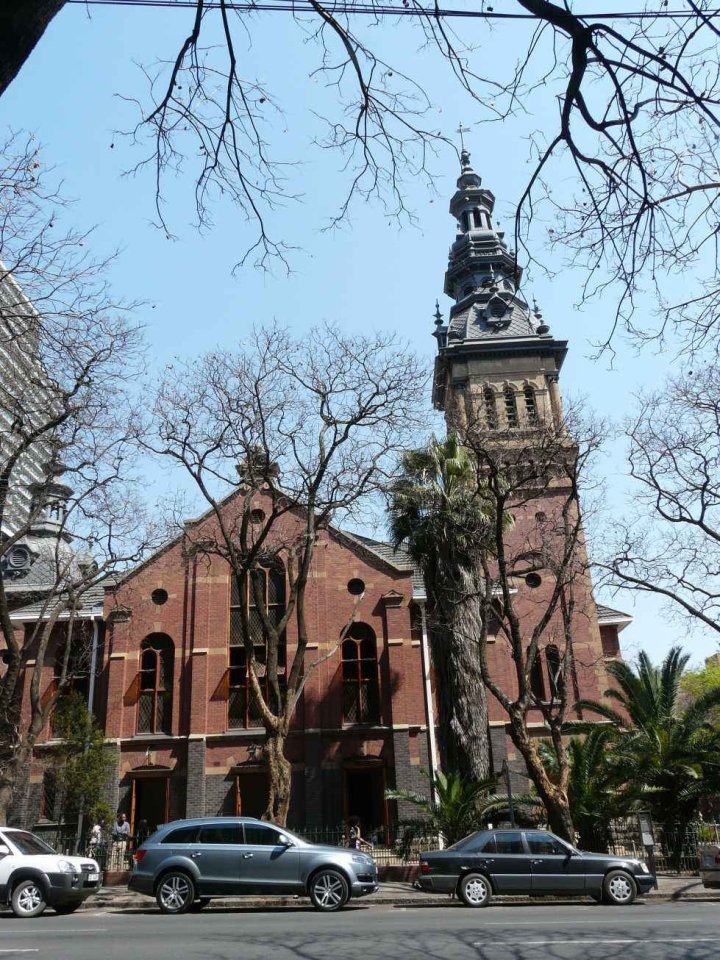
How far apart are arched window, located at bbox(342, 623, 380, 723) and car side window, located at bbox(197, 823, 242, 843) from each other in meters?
12.7

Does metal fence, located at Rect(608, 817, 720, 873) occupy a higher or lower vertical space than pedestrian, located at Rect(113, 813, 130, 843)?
lower

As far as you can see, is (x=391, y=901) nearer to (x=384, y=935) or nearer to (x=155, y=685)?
(x=384, y=935)

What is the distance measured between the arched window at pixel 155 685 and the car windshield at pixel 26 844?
1226 centimetres

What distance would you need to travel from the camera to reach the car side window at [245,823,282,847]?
48.8 feet

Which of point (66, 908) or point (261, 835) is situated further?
point (66, 908)

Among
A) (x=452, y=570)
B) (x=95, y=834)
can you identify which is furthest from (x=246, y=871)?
(x=95, y=834)

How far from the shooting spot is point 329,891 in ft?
47.2

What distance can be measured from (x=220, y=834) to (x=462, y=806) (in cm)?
767

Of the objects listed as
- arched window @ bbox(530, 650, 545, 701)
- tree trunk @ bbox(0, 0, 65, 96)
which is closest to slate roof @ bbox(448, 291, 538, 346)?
arched window @ bbox(530, 650, 545, 701)

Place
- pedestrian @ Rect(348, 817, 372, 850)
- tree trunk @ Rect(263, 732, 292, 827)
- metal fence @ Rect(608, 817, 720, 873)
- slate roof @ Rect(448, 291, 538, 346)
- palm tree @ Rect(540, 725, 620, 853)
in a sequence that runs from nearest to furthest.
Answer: tree trunk @ Rect(263, 732, 292, 827), palm tree @ Rect(540, 725, 620, 853), metal fence @ Rect(608, 817, 720, 873), pedestrian @ Rect(348, 817, 372, 850), slate roof @ Rect(448, 291, 538, 346)

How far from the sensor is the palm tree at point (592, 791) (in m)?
20.2

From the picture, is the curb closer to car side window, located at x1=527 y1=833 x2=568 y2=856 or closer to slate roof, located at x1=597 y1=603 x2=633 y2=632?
car side window, located at x1=527 y1=833 x2=568 y2=856

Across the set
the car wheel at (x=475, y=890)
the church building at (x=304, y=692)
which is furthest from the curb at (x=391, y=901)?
the church building at (x=304, y=692)

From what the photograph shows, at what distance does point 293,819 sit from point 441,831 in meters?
6.90
